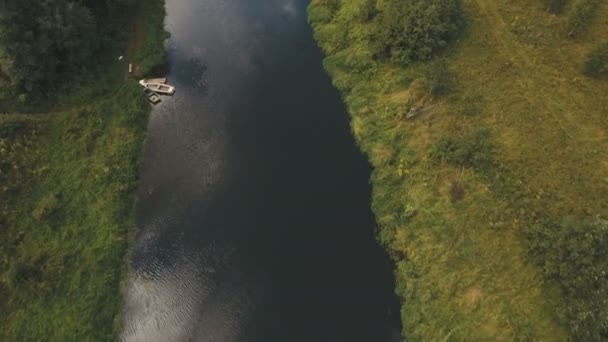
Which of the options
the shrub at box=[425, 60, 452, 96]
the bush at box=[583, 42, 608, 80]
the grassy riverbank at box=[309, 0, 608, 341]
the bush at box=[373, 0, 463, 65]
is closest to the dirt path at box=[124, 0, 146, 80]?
the grassy riverbank at box=[309, 0, 608, 341]

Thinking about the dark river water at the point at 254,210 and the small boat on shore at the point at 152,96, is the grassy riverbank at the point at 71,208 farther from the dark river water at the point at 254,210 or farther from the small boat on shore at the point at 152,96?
the dark river water at the point at 254,210

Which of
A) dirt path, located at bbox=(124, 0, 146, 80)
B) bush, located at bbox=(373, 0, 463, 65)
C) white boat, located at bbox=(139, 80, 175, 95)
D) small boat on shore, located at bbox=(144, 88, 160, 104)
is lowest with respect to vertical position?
small boat on shore, located at bbox=(144, 88, 160, 104)

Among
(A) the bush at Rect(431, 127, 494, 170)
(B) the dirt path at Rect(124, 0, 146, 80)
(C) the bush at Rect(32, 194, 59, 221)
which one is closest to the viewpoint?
(C) the bush at Rect(32, 194, 59, 221)

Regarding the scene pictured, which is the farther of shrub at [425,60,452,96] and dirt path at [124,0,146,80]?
dirt path at [124,0,146,80]

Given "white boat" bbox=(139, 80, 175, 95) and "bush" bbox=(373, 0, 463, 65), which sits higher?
"bush" bbox=(373, 0, 463, 65)

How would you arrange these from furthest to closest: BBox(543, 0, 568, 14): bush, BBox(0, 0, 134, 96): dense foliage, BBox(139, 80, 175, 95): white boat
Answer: BBox(543, 0, 568, 14): bush → BBox(139, 80, 175, 95): white boat → BBox(0, 0, 134, 96): dense foliage

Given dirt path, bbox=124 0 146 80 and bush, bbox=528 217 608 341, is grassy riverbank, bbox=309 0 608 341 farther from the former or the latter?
dirt path, bbox=124 0 146 80

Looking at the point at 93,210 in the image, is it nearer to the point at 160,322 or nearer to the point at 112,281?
the point at 112,281
